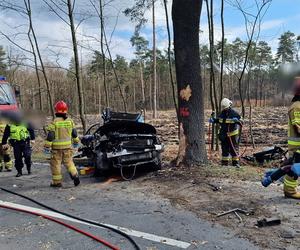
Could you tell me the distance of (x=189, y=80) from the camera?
318 inches

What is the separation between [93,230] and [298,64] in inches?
172

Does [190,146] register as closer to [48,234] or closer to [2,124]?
[48,234]

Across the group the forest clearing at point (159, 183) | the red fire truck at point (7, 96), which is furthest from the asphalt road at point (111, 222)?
the red fire truck at point (7, 96)

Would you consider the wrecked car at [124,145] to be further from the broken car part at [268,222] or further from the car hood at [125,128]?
the broken car part at [268,222]

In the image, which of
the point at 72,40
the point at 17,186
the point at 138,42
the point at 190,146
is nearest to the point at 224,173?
the point at 190,146

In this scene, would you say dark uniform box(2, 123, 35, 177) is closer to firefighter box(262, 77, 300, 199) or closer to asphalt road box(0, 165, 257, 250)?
asphalt road box(0, 165, 257, 250)

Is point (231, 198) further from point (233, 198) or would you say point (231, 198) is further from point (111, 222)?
point (111, 222)

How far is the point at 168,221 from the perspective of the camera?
5102mm

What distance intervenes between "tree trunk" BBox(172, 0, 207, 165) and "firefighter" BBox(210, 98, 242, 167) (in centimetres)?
192

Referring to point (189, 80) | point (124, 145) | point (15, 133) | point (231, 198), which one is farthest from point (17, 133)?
point (231, 198)

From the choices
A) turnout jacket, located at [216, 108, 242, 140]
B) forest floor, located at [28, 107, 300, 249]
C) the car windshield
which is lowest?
forest floor, located at [28, 107, 300, 249]

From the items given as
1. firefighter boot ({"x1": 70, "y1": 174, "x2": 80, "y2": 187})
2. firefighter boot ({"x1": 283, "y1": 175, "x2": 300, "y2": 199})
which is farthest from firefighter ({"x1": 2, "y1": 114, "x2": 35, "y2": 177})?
firefighter boot ({"x1": 283, "y1": 175, "x2": 300, "y2": 199})

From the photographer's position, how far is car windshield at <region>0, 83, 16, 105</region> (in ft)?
43.3

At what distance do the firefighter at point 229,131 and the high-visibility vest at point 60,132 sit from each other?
4.24 m
